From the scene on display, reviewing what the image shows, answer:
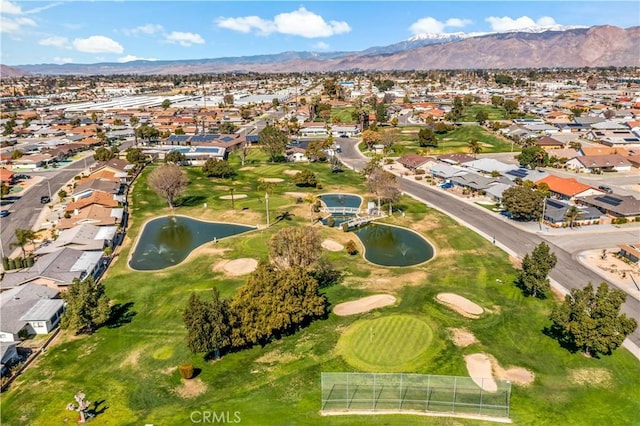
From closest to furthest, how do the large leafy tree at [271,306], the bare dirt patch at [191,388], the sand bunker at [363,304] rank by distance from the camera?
the bare dirt patch at [191,388] → the large leafy tree at [271,306] → the sand bunker at [363,304]

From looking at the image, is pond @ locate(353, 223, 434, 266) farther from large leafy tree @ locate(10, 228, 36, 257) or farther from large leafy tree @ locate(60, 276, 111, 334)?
large leafy tree @ locate(10, 228, 36, 257)

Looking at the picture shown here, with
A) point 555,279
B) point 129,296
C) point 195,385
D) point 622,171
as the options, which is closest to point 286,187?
point 129,296

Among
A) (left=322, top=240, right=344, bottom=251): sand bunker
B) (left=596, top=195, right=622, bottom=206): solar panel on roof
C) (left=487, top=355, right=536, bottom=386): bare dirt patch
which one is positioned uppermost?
(left=596, top=195, right=622, bottom=206): solar panel on roof

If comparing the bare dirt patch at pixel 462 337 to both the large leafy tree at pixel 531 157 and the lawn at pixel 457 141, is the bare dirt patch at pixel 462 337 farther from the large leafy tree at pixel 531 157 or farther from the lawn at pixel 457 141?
the lawn at pixel 457 141

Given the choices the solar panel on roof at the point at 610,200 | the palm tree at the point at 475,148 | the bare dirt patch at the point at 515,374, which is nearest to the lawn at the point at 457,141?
the palm tree at the point at 475,148

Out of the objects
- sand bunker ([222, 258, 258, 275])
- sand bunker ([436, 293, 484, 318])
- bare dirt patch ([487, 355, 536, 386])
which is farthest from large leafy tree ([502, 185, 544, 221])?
sand bunker ([222, 258, 258, 275])

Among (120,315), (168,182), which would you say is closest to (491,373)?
(120,315)
